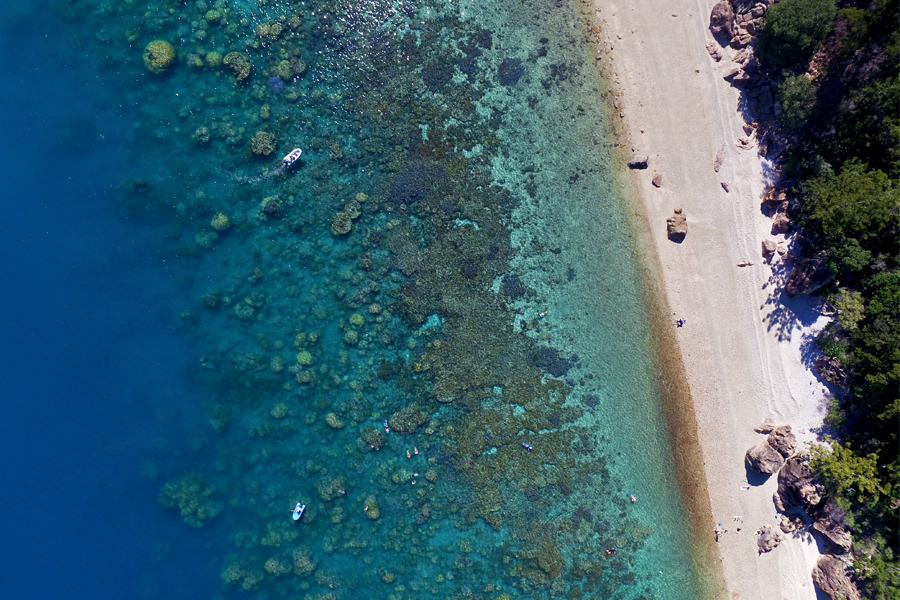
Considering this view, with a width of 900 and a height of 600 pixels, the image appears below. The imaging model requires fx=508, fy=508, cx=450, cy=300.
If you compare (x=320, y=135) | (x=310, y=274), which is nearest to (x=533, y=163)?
(x=320, y=135)

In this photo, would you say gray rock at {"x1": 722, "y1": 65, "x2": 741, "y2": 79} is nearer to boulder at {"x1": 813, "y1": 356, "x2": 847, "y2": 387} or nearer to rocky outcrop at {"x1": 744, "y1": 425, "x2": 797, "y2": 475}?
boulder at {"x1": 813, "y1": 356, "x2": 847, "y2": 387}

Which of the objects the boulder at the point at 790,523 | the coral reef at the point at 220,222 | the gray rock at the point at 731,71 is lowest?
the boulder at the point at 790,523

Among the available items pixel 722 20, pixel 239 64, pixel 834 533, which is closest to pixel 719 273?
pixel 722 20

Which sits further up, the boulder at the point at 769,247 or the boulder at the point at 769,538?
the boulder at the point at 769,247

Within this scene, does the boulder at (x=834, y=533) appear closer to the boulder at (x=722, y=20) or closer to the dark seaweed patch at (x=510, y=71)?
the boulder at (x=722, y=20)

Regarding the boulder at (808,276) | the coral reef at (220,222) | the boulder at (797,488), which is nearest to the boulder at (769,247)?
the boulder at (808,276)

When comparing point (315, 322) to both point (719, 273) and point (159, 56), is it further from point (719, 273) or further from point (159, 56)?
point (719, 273)

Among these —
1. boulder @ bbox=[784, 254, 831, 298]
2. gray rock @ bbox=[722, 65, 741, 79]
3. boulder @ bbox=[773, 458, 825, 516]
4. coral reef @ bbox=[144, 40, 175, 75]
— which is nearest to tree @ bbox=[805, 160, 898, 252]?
boulder @ bbox=[784, 254, 831, 298]
